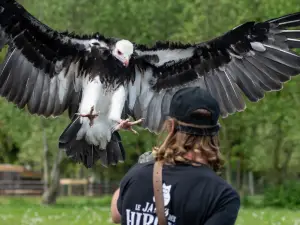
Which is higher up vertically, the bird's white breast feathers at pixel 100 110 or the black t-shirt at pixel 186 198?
the bird's white breast feathers at pixel 100 110

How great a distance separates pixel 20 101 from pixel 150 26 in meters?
18.9

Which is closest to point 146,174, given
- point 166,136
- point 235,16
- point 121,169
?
point 166,136

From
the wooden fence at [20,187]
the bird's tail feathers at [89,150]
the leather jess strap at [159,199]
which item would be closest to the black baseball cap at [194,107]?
the leather jess strap at [159,199]

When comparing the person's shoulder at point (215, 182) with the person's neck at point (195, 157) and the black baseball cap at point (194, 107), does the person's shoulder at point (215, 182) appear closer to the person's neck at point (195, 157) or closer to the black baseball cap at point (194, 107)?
the person's neck at point (195, 157)

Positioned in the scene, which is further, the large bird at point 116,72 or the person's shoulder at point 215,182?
the large bird at point 116,72

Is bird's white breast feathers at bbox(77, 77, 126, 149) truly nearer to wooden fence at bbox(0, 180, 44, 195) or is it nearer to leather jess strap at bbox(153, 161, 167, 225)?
leather jess strap at bbox(153, 161, 167, 225)

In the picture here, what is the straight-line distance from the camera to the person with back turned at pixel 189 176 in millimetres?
3049

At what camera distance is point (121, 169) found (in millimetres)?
43938

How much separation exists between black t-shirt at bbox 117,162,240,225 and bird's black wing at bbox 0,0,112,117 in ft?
10.6

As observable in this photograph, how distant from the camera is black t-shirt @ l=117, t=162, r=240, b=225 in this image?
3033 millimetres

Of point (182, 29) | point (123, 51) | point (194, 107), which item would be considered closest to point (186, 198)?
point (194, 107)

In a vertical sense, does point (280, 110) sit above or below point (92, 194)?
above

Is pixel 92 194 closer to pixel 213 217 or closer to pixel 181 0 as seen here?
pixel 181 0

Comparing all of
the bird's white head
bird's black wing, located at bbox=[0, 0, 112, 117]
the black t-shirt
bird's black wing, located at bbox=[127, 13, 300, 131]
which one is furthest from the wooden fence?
the black t-shirt
